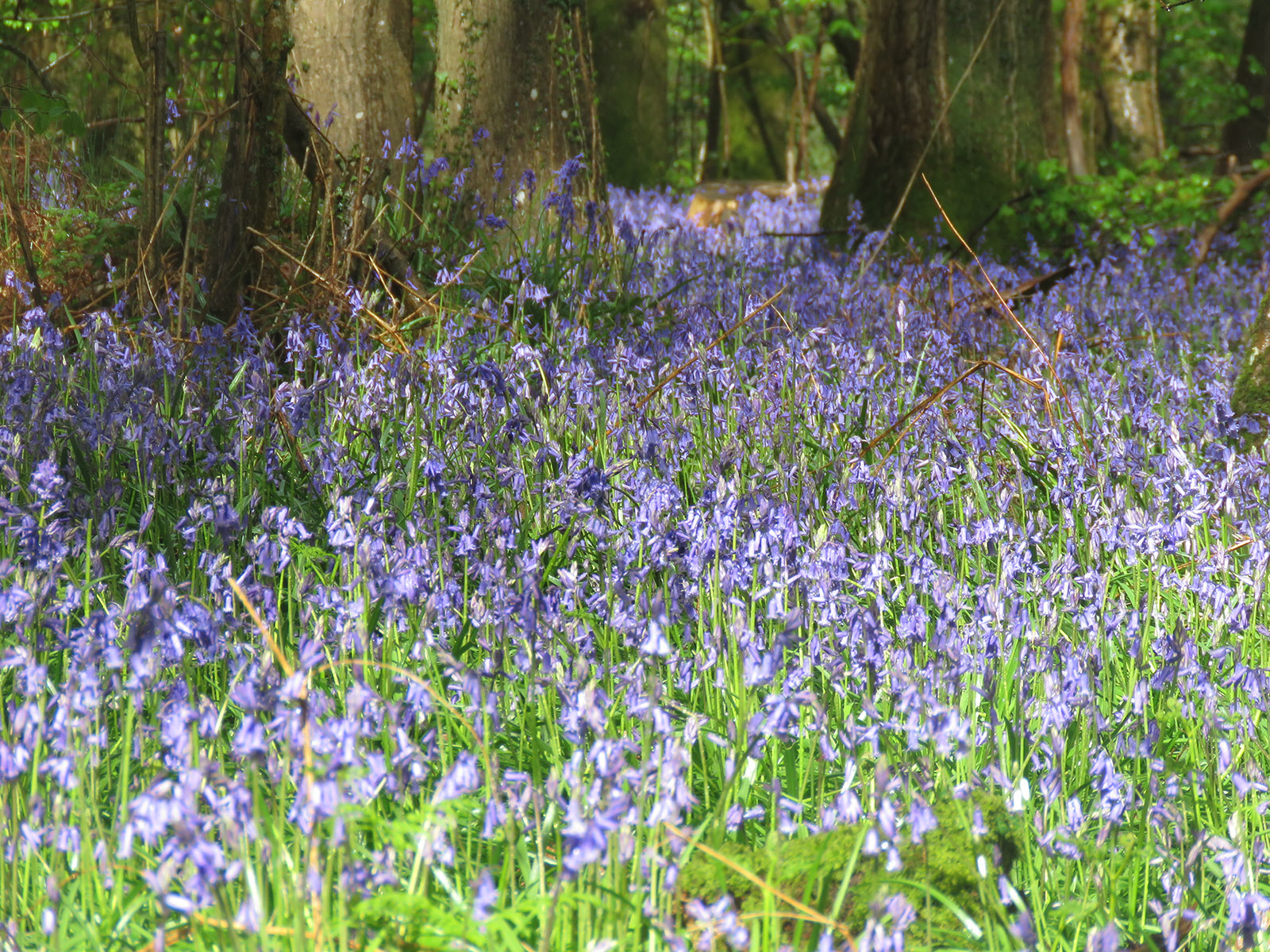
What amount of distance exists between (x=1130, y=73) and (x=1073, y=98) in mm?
2847

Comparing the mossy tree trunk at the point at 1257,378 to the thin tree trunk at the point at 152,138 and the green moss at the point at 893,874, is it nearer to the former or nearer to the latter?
the green moss at the point at 893,874

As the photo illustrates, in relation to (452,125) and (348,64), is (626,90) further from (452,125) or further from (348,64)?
(348,64)

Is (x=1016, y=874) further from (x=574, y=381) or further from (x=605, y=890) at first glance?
(x=574, y=381)

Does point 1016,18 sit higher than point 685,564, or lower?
higher

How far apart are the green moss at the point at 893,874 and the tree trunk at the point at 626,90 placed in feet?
45.1

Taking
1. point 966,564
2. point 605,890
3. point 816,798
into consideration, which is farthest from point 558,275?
point 605,890

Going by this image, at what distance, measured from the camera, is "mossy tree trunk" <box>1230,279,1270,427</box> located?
3842 mm

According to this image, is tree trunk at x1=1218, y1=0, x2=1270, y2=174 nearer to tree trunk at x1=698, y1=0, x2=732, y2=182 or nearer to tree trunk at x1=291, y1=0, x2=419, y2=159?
tree trunk at x1=698, y1=0, x2=732, y2=182

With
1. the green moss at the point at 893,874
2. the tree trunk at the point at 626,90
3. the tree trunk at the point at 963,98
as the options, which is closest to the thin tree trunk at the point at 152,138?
the green moss at the point at 893,874

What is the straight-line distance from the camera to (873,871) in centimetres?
162

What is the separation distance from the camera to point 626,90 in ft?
49.6

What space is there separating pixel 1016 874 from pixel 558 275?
12.9 feet

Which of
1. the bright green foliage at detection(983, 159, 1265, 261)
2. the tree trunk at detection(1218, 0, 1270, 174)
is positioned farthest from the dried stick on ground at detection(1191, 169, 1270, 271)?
the tree trunk at detection(1218, 0, 1270, 174)

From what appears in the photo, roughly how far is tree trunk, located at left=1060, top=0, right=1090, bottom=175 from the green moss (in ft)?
24.3
